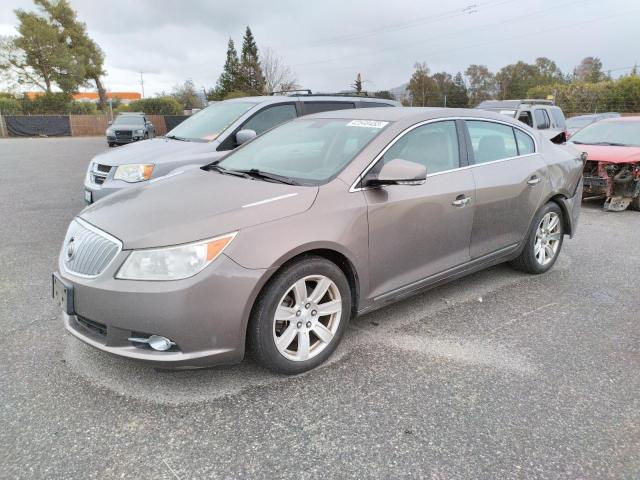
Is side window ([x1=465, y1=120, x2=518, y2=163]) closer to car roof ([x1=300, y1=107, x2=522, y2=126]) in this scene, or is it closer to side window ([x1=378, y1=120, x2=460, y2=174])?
car roof ([x1=300, y1=107, x2=522, y2=126])

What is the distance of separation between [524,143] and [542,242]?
100 cm

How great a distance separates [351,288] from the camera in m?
3.29

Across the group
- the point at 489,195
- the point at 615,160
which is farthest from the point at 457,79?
the point at 489,195

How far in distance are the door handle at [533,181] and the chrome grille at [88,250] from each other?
353 cm

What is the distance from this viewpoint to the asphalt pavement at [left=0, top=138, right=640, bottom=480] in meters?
2.30

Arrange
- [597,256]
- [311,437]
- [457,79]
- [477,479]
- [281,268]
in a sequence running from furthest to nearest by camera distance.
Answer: [457,79] → [597,256] → [281,268] → [311,437] → [477,479]

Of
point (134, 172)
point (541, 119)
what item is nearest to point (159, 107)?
point (541, 119)

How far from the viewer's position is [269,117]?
263 inches

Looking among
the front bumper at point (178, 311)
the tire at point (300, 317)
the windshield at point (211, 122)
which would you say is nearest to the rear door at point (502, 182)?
the tire at point (300, 317)

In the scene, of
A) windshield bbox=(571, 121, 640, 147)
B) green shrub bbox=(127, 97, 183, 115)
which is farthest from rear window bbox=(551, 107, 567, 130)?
green shrub bbox=(127, 97, 183, 115)

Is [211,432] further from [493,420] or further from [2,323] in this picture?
[2,323]

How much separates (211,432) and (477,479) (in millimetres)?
1304

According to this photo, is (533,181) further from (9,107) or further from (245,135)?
(9,107)

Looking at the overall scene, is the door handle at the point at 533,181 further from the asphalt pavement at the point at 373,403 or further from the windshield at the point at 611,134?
the windshield at the point at 611,134
